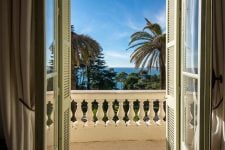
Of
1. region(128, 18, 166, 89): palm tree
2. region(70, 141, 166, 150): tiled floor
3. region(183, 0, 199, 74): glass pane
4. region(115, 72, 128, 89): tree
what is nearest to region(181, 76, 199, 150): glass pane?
region(183, 0, 199, 74): glass pane

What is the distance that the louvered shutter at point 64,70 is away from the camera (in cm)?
282

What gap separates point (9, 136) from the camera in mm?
2152

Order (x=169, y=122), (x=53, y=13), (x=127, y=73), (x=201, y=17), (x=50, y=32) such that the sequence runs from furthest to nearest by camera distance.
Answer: (x=127, y=73)
(x=169, y=122)
(x=53, y=13)
(x=50, y=32)
(x=201, y=17)

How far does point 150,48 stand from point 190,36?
6090 millimetres

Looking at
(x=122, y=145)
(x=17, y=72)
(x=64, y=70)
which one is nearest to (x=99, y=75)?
(x=122, y=145)

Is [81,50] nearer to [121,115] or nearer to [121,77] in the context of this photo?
[121,77]

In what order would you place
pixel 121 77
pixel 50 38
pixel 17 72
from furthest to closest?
pixel 121 77
pixel 50 38
pixel 17 72

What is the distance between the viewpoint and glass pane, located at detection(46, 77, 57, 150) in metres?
2.25

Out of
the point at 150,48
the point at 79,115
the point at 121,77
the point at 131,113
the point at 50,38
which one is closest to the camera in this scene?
the point at 50,38

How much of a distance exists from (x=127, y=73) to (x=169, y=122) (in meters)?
6.50

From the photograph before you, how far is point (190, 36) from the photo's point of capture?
2398 mm

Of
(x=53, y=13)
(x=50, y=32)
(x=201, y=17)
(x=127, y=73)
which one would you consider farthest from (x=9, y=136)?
(x=127, y=73)

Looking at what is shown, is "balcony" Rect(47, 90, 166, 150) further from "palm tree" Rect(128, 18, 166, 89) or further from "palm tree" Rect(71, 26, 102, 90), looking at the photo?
"palm tree" Rect(128, 18, 166, 89)

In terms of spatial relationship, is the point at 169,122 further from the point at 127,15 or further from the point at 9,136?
the point at 127,15
